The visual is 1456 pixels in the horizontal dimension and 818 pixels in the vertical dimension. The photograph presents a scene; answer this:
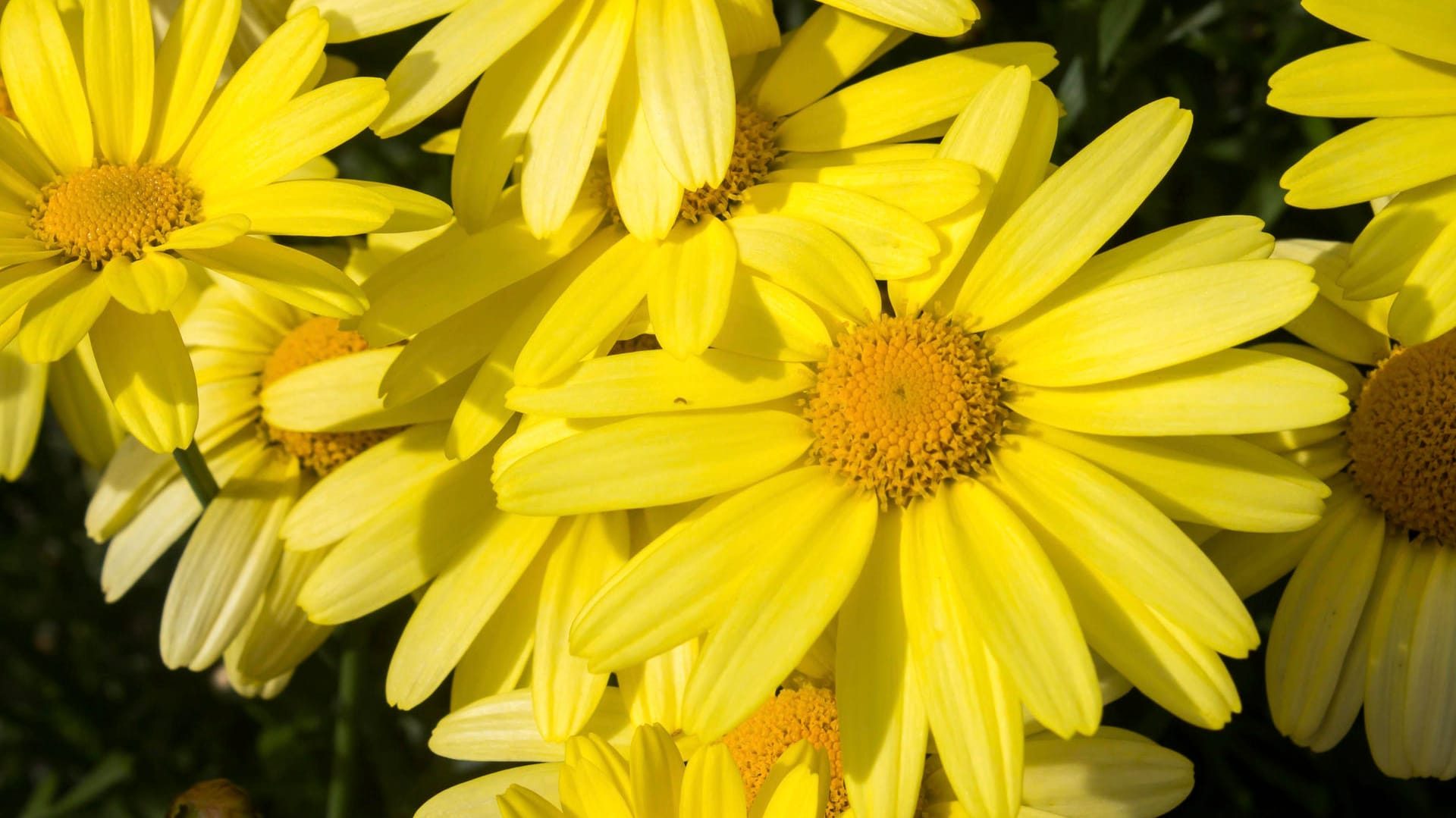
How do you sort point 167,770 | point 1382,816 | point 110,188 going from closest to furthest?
point 110,188, point 1382,816, point 167,770

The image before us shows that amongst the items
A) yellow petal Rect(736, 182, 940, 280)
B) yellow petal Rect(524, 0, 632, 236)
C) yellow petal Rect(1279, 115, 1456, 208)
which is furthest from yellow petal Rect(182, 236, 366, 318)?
yellow petal Rect(1279, 115, 1456, 208)

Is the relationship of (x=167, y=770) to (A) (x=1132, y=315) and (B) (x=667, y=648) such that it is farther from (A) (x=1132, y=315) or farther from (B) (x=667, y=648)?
(A) (x=1132, y=315)

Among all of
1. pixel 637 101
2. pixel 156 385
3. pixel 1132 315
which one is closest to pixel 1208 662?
pixel 1132 315

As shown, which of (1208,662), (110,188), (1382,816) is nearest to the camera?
(1208,662)

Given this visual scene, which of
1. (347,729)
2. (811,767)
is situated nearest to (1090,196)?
(811,767)

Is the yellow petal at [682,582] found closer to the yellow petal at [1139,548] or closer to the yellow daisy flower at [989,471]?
the yellow daisy flower at [989,471]

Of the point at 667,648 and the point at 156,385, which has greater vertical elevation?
the point at 156,385

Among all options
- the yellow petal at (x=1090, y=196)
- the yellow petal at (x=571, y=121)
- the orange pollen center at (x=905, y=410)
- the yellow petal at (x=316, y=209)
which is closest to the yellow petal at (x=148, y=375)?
the yellow petal at (x=316, y=209)
